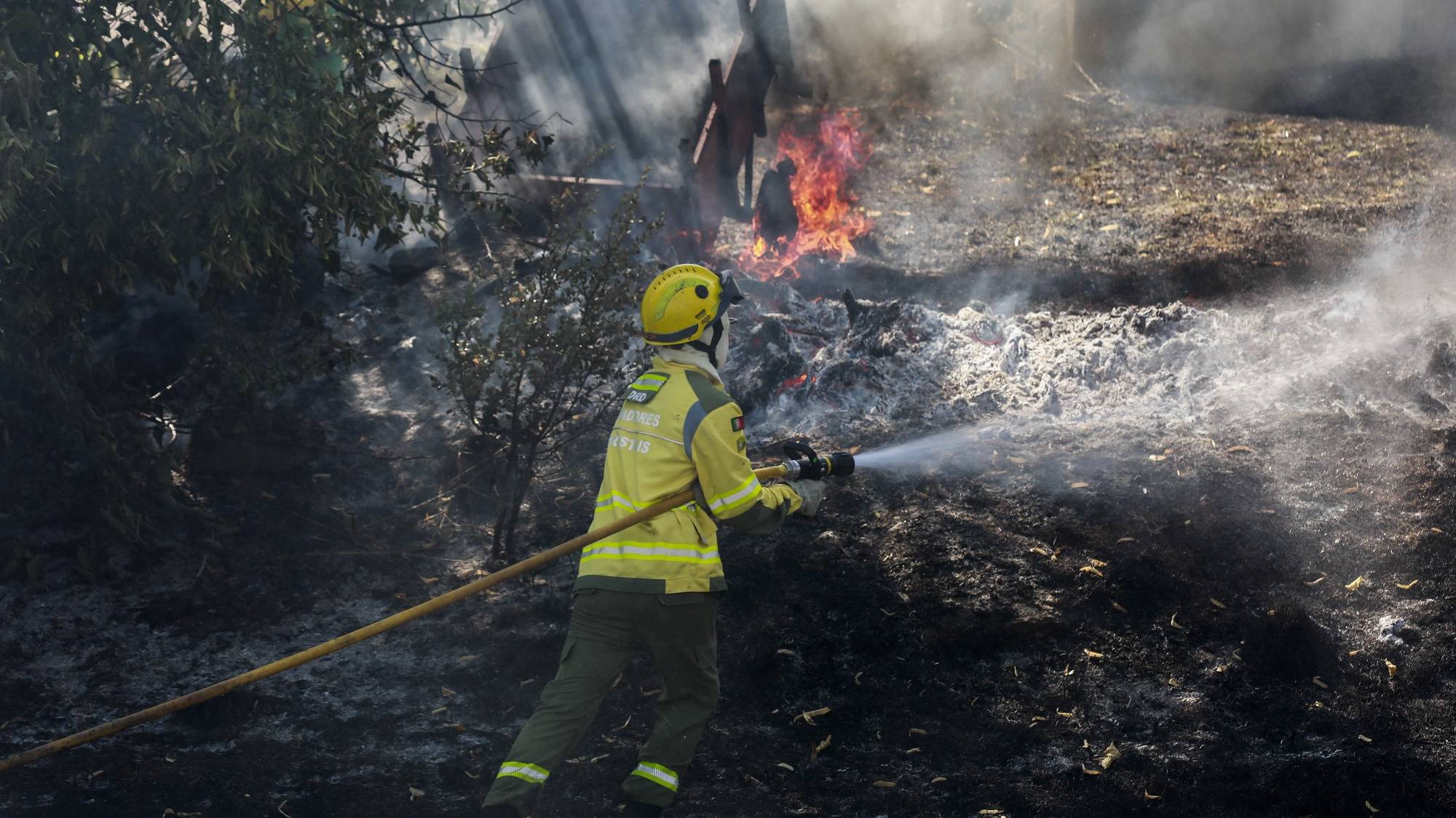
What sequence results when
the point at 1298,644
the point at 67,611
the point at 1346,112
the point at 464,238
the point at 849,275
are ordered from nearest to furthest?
the point at 1298,644
the point at 67,611
the point at 849,275
the point at 464,238
the point at 1346,112

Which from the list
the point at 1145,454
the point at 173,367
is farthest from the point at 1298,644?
the point at 173,367

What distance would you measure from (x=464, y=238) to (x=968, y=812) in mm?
7685

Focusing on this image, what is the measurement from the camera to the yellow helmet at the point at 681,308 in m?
4.00

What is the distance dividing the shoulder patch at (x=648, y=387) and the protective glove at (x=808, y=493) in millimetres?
663

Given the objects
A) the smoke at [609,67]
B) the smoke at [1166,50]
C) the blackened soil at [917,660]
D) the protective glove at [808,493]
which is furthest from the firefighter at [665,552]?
the smoke at [1166,50]

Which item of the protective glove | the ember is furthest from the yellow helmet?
the ember

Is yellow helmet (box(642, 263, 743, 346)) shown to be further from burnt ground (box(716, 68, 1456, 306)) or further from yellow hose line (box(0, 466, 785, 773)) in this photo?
burnt ground (box(716, 68, 1456, 306))

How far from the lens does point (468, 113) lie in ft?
37.0

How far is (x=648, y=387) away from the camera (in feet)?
13.1

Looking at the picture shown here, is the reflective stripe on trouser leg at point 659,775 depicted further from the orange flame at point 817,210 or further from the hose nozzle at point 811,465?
the orange flame at point 817,210

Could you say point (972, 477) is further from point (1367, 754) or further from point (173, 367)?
point (173, 367)

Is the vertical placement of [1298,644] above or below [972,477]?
below

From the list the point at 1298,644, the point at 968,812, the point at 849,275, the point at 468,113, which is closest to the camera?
the point at 968,812

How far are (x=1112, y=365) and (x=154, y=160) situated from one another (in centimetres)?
563
